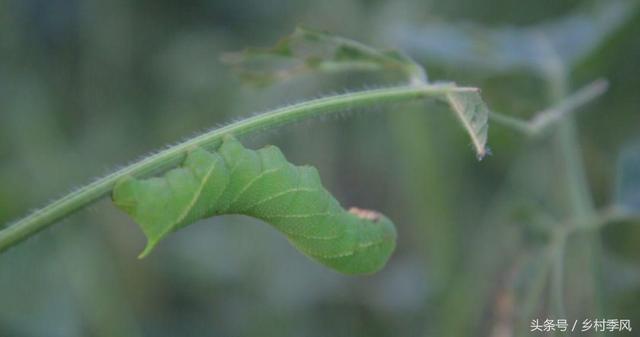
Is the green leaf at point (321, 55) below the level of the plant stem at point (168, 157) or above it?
above

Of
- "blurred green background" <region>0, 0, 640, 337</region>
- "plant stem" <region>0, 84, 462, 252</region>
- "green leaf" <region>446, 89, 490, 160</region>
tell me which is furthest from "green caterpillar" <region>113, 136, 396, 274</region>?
"blurred green background" <region>0, 0, 640, 337</region>

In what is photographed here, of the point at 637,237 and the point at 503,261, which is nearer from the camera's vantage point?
the point at 637,237

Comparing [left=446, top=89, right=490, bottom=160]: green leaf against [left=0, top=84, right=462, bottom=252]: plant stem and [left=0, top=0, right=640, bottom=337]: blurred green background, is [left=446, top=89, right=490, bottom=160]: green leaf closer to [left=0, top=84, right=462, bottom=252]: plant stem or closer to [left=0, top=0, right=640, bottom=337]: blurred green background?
[left=0, top=84, right=462, bottom=252]: plant stem

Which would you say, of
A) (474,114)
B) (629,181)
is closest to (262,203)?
(474,114)

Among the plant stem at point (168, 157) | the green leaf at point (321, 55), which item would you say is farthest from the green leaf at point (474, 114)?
the green leaf at point (321, 55)

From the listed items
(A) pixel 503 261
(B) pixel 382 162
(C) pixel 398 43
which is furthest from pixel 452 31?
(B) pixel 382 162

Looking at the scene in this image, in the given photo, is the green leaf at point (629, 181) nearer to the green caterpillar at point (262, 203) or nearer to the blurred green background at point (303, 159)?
the blurred green background at point (303, 159)

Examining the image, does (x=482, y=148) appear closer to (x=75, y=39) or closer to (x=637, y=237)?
(x=637, y=237)
